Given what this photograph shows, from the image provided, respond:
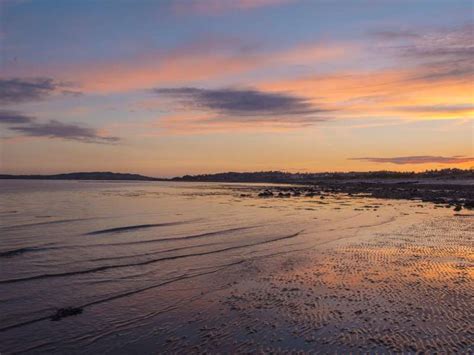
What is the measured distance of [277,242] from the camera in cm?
1972

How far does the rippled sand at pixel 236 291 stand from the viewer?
8.05m

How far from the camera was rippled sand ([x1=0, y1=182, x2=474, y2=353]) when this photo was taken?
805 centimetres

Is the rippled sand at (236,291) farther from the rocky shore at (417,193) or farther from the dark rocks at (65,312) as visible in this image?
the rocky shore at (417,193)

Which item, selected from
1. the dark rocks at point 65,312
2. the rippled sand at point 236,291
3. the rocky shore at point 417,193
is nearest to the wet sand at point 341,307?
the rippled sand at point 236,291

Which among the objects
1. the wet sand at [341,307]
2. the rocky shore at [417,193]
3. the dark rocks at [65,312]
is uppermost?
the rocky shore at [417,193]

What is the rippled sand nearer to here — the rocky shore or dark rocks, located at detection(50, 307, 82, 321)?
dark rocks, located at detection(50, 307, 82, 321)


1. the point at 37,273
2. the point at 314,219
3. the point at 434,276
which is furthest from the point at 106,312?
the point at 314,219

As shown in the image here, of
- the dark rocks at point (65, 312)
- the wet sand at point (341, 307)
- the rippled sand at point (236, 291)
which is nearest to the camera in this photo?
the wet sand at point (341, 307)

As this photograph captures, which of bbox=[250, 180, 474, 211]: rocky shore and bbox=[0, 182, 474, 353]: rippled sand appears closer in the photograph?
bbox=[0, 182, 474, 353]: rippled sand

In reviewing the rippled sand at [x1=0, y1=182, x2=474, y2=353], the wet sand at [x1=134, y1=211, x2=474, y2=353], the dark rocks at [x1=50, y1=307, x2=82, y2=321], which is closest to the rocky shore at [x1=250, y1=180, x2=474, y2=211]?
the rippled sand at [x1=0, y1=182, x2=474, y2=353]

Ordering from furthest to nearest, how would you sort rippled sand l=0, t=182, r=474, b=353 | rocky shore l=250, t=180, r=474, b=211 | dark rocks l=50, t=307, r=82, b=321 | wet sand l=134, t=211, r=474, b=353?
rocky shore l=250, t=180, r=474, b=211 < dark rocks l=50, t=307, r=82, b=321 < rippled sand l=0, t=182, r=474, b=353 < wet sand l=134, t=211, r=474, b=353

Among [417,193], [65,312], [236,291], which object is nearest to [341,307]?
[236,291]

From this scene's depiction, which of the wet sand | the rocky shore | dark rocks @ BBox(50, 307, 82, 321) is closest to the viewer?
the wet sand

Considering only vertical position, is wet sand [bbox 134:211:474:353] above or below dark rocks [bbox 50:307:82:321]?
below
